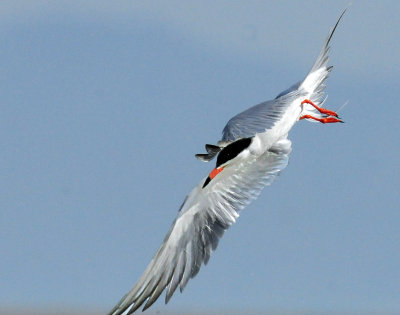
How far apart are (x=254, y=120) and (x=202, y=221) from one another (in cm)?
202

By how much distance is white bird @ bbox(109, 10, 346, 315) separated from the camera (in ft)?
48.6

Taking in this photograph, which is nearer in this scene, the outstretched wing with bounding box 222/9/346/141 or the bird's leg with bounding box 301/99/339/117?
the outstretched wing with bounding box 222/9/346/141

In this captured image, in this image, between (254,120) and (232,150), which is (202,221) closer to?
(232,150)

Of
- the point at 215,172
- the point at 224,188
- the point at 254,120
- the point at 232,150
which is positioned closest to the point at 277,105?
the point at 254,120

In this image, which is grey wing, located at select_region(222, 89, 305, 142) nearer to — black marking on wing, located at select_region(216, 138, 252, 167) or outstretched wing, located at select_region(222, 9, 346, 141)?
outstretched wing, located at select_region(222, 9, 346, 141)

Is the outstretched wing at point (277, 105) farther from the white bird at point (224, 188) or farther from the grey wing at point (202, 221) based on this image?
the grey wing at point (202, 221)

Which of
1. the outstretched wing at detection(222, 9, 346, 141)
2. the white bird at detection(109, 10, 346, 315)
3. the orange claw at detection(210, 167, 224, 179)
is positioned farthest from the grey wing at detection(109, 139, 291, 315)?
the outstretched wing at detection(222, 9, 346, 141)

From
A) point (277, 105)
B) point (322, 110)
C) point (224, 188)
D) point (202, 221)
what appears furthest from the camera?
point (322, 110)

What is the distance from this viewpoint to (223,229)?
1596cm

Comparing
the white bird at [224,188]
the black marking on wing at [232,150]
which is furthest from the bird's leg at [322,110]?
the black marking on wing at [232,150]

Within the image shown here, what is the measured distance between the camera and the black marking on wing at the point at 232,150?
48.0 ft

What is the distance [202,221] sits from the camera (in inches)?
624

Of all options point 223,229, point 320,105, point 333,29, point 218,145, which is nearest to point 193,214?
point 223,229

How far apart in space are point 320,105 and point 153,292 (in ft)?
15.1
